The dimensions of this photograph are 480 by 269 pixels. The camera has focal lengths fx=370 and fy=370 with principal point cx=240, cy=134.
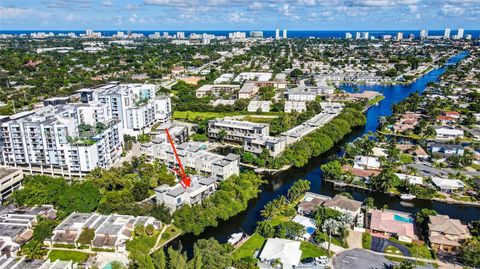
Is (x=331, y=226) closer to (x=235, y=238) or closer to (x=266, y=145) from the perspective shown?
(x=235, y=238)

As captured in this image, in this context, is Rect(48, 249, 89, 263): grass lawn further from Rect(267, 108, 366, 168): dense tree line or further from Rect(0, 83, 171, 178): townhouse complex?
Rect(267, 108, 366, 168): dense tree line

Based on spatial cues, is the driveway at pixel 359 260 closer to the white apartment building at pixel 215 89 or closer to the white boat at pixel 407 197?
the white boat at pixel 407 197

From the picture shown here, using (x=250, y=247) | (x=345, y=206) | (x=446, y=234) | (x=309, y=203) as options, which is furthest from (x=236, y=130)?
(x=446, y=234)

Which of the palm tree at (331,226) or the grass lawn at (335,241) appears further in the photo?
the palm tree at (331,226)

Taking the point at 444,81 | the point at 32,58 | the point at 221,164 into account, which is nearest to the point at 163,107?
the point at 221,164

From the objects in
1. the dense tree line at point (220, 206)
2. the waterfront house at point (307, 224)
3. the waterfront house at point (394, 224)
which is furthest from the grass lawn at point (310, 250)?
the dense tree line at point (220, 206)

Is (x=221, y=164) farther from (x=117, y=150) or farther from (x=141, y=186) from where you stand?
(x=117, y=150)
